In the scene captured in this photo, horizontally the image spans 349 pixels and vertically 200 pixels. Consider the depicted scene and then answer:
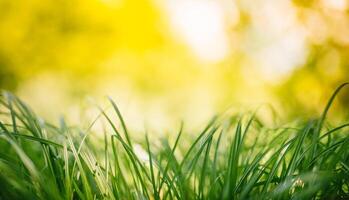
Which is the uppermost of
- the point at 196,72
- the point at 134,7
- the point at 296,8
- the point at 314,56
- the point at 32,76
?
the point at 134,7

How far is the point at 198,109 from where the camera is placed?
3.85m

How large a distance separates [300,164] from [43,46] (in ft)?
12.2

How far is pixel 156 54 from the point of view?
4.27m

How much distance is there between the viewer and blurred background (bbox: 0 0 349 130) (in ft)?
11.2

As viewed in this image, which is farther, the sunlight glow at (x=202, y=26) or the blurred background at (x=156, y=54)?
the sunlight glow at (x=202, y=26)

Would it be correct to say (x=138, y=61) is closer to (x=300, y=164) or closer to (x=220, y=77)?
(x=220, y=77)

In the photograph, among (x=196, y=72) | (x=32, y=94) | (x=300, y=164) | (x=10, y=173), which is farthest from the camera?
(x=196, y=72)

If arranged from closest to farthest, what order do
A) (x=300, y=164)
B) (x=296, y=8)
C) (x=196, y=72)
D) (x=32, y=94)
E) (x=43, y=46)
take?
(x=300, y=164), (x=296, y=8), (x=32, y=94), (x=43, y=46), (x=196, y=72)

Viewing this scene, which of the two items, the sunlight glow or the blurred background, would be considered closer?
the blurred background

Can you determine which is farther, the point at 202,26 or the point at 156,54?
the point at 156,54

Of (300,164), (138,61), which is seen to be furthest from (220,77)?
(300,164)

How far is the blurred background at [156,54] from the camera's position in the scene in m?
3.41

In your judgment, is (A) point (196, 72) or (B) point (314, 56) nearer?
Result: (B) point (314, 56)

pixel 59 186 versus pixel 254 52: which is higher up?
pixel 254 52
